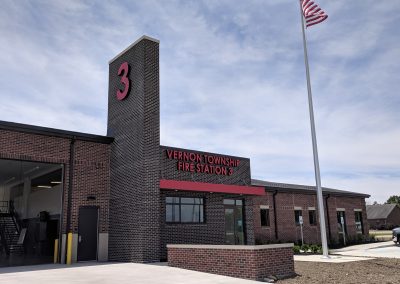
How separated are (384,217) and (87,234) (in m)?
79.5

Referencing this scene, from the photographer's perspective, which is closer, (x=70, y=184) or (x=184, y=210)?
(x=70, y=184)

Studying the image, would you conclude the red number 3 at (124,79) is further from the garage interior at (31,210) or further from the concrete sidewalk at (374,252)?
the concrete sidewalk at (374,252)

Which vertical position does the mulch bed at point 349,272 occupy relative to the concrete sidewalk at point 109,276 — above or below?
below

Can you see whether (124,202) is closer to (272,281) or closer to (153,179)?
(153,179)

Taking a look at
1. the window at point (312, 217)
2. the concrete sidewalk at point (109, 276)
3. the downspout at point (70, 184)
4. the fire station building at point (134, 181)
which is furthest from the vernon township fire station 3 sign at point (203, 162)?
the window at point (312, 217)

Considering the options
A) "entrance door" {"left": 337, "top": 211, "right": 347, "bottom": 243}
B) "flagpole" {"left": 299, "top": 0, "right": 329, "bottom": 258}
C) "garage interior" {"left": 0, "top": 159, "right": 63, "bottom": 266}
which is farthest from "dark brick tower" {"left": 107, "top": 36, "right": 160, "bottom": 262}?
"entrance door" {"left": 337, "top": 211, "right": 347, "bottom": 243}

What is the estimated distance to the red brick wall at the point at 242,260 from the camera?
531 inches

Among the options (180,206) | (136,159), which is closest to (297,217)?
(180,206)

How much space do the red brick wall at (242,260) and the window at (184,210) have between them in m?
5.93

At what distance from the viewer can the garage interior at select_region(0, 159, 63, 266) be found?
27.8 m

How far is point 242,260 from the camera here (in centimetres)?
1376

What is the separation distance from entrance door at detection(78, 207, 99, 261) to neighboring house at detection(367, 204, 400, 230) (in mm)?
79002

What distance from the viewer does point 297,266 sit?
16984mm

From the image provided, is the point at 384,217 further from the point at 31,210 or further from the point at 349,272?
the point at 349,272
